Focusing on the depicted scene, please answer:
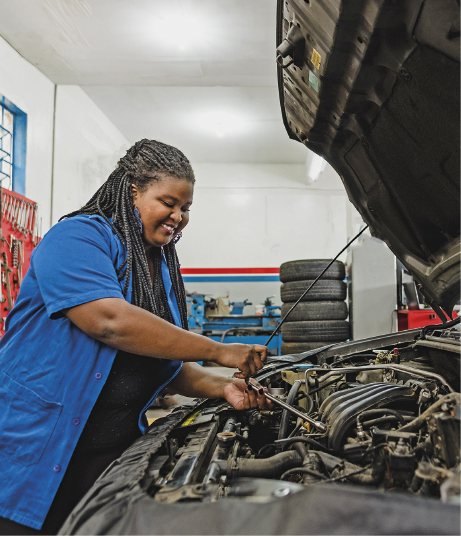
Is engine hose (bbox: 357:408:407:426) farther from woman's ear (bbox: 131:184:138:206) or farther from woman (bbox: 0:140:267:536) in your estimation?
woman's ear (bbox: 131:184:138:206)

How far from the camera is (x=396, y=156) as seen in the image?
120cm

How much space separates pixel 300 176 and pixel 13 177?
5.62 meters

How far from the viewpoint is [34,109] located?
4207 mm

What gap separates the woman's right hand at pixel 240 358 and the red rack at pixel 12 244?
8.66 ft

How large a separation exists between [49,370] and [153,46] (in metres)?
3.72

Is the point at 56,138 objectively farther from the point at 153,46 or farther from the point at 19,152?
the point at 153,46

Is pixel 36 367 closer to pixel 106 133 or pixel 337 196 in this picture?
pixel 106 133

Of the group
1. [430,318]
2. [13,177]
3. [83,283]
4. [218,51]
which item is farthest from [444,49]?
[13,177]

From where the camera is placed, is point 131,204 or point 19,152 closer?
point 131,204

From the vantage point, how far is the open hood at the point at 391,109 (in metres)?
0.81

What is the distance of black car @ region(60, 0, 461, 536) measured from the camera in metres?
0.48

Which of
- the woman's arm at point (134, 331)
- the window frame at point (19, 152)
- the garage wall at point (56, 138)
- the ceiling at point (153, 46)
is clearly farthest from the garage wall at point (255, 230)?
the woman's arm at point (134, 331)

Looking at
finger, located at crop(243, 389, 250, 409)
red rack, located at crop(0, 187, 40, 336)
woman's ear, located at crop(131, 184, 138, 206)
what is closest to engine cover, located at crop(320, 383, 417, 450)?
finger, located at crop(243, 389, 250, 409)

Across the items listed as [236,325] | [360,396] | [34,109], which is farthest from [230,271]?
[360,396]
